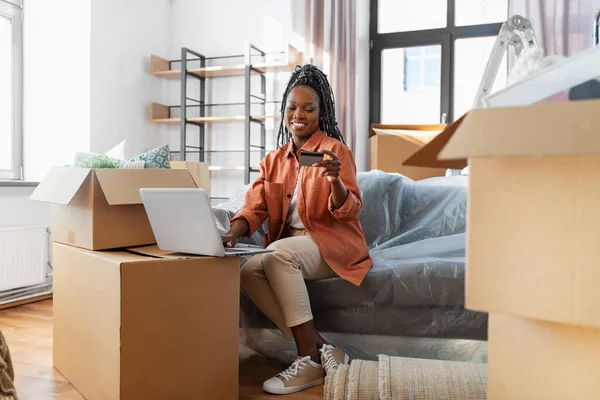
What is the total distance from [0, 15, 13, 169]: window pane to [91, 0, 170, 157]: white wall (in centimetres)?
48

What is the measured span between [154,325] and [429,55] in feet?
11.2

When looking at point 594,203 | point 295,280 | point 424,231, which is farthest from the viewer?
point 424,231

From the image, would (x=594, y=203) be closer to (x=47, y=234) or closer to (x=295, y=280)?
(x=295, y=280)

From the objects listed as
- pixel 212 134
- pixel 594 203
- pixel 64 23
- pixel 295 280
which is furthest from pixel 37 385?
pixel 212 134

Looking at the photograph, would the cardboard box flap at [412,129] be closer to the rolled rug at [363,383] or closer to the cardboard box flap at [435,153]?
the rolled rug at [363,383]

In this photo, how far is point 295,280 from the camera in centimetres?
157

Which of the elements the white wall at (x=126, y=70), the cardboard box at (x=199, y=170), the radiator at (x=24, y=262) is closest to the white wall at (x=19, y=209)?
the radiator at (x=24, y=262)

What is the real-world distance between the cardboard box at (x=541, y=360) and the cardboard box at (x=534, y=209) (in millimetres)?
70

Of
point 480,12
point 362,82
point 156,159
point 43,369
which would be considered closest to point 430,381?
point 156,159

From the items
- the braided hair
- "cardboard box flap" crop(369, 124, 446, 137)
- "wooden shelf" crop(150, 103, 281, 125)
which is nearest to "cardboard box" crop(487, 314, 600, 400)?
the braided hair

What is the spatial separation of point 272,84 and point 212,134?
0.61m

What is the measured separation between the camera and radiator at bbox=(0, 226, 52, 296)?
9.12 feet

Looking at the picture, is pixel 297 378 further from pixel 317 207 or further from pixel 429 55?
pixel 429 55

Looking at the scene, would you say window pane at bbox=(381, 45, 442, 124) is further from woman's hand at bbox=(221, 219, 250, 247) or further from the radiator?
woman's hand at bbox=(221, 219, 250, 247)
